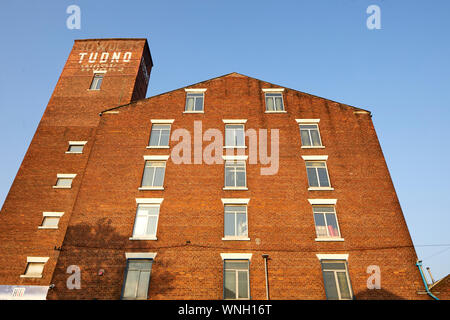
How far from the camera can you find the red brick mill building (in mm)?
14977

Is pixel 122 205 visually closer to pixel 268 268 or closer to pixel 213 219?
pixel 213 219

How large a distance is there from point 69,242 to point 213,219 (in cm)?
812

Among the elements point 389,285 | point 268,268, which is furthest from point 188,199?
point 389,285

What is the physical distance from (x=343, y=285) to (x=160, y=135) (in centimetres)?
1465

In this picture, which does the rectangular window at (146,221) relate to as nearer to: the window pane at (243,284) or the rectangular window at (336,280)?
the window pane at (243,284)

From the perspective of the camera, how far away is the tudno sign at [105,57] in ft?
93.7

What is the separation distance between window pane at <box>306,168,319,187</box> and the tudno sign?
20.9 m

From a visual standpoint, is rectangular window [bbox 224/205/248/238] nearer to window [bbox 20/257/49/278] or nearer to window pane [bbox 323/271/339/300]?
window pane [bbox 323/271/339/300]

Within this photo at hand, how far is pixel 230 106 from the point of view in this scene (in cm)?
2183

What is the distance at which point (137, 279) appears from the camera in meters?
15.2

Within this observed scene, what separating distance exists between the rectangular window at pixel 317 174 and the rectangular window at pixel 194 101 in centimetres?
905

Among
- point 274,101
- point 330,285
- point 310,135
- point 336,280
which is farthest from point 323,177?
point 274,101

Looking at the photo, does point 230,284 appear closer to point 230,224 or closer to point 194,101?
point 230,224

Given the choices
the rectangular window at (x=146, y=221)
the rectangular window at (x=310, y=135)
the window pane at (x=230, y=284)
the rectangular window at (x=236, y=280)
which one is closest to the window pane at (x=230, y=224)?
the rectangular window at (x=236, y=280)
